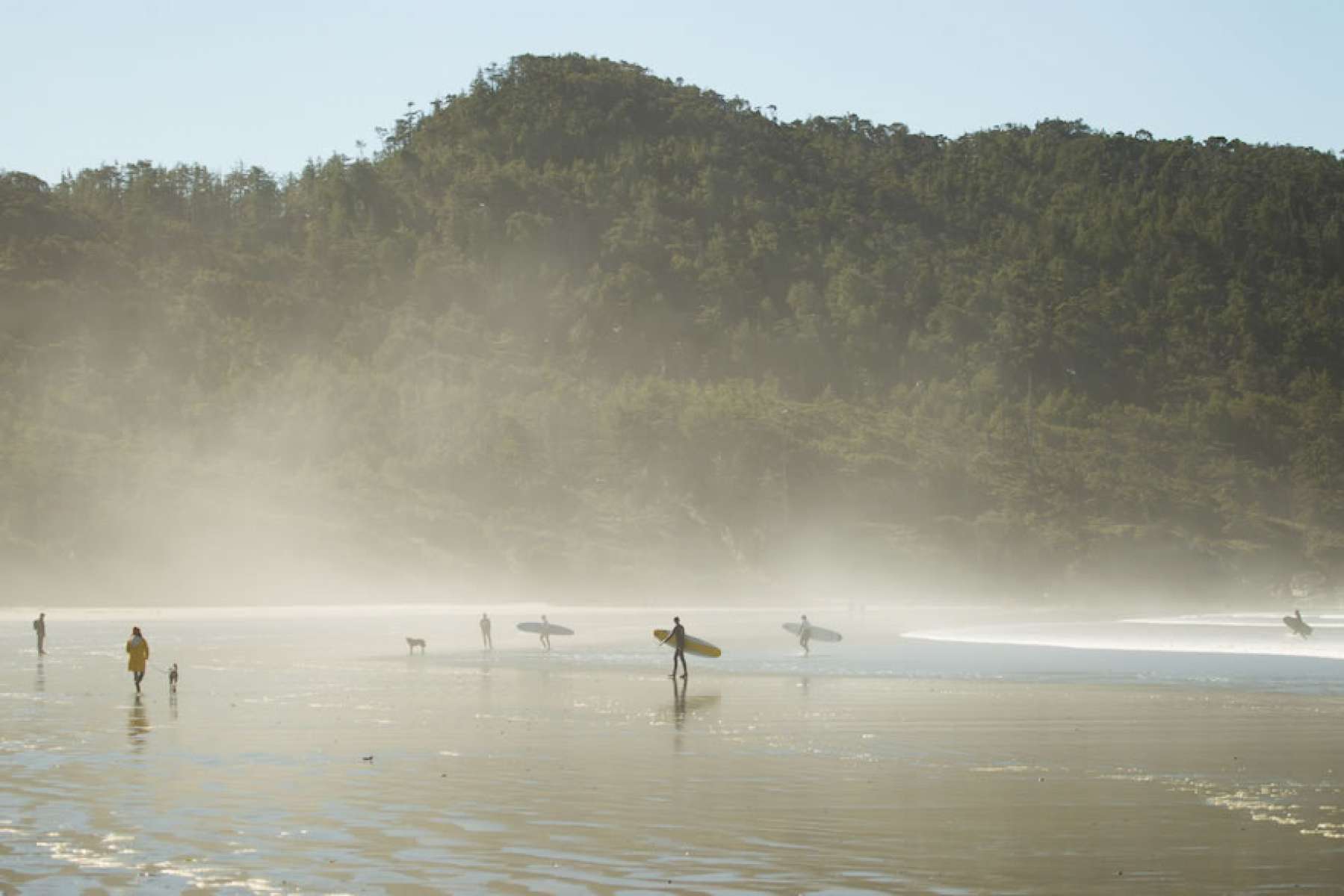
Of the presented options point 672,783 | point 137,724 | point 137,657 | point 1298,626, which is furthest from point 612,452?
point 672,783

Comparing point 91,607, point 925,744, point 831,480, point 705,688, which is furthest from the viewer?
point 831,480

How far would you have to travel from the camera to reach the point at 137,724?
1108 inches

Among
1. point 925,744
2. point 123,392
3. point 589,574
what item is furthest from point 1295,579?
point 925,744

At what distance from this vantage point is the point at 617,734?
88.9ft

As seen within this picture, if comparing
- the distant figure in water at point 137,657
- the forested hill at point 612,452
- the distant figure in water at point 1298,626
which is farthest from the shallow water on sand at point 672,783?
the forested hill at point 612,452

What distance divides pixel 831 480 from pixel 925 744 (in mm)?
130234

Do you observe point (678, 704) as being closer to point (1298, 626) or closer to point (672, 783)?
point (672, 783)

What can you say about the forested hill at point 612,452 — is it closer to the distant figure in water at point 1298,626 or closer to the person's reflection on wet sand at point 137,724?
the distant figure in water at point 1298,626

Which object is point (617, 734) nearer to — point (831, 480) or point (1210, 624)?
point (1210, 624)

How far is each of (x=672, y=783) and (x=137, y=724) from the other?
11377 millimetres

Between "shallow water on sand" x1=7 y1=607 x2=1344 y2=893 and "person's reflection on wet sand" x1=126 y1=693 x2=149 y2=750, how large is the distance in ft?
0.44

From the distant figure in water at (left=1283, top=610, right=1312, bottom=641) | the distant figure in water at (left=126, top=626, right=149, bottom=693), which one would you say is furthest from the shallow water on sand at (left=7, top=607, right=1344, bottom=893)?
the distant figure in water at (left=1283, top=610, right=1312, bottom=641)

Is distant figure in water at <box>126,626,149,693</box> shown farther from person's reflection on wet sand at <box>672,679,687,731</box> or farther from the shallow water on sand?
person's reflection on wet sand at <box>672,679,687,731</box>

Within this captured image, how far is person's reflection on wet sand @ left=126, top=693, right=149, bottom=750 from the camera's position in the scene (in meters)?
25.6
